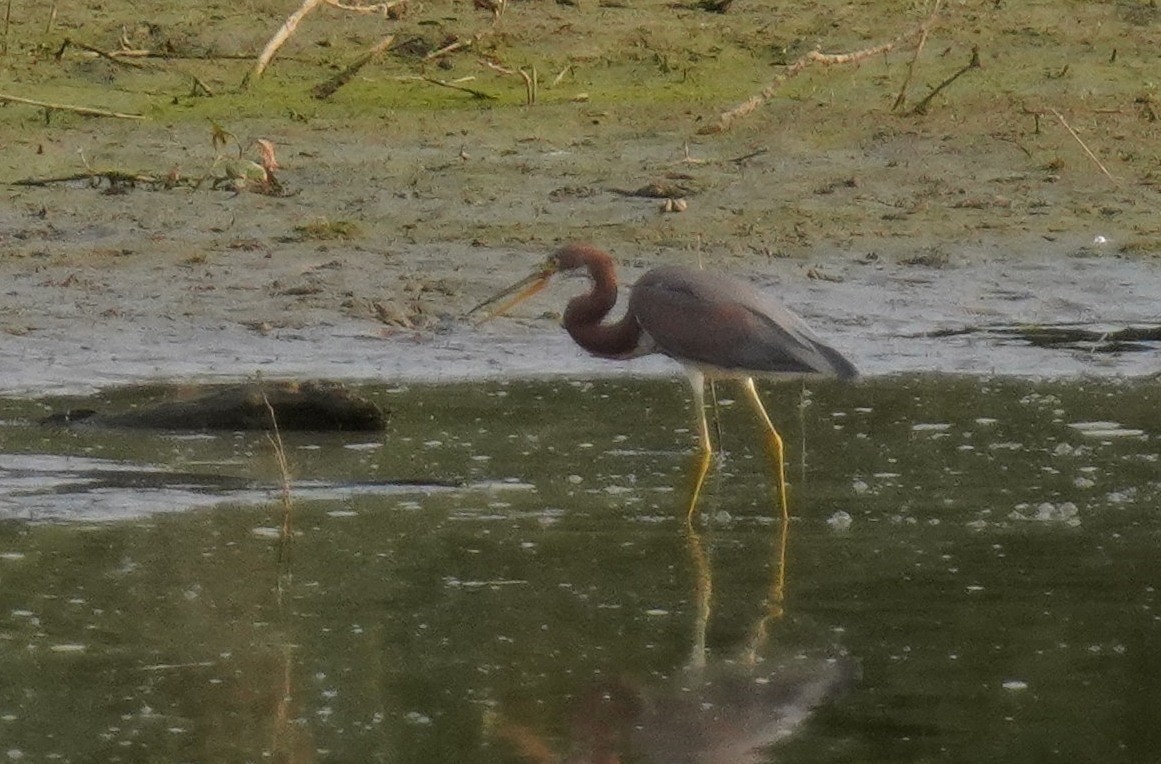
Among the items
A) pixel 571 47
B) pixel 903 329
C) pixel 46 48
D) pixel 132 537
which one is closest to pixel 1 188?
pixel 46 48

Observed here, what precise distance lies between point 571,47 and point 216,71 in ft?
6.02

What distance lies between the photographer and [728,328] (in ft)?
23.7

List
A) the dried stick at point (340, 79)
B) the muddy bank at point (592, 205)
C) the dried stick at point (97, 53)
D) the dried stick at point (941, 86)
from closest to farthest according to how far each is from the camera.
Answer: the muddy bank at point (592, 205)
the dried stick at point (941, 86)
the dried stick at point (97, 53)
the dried stick at point (340, 79)

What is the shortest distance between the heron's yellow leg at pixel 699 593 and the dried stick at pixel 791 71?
537 cm

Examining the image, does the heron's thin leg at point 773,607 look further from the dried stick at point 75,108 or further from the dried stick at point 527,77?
the dried stick at point 527,77

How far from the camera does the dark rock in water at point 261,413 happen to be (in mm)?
7613

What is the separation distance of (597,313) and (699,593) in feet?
6.74

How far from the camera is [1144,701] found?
493 cm

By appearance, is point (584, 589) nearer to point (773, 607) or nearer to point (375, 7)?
point (773, 607)

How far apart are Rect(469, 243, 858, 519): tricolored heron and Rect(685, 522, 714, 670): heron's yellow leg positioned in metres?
0.50

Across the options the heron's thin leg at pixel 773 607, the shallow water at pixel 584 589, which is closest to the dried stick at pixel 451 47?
the shallow water at pixel 584 589

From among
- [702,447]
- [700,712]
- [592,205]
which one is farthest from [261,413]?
[592,205]

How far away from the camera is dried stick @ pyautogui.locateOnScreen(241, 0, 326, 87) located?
1191 centimetres

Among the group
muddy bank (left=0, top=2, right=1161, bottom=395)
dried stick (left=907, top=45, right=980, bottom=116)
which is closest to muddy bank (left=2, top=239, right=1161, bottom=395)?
muddy bank (left=0, top=2, right=1161, bottom=395)
